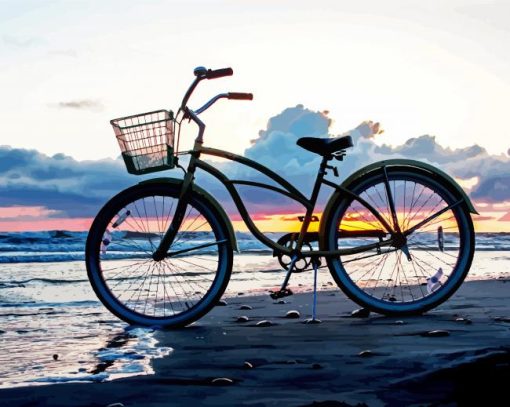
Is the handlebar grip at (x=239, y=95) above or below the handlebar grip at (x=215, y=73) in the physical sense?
below

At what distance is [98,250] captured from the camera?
5441mm

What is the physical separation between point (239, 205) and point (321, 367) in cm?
197

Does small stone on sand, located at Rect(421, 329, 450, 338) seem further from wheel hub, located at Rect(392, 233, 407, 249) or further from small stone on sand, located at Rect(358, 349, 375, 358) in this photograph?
wheel hub, located at Rect(392, 233, 407, 249)

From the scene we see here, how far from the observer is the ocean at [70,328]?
148 inches

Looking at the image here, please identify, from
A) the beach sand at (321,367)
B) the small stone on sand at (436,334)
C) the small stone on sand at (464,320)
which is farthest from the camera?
the small stone on sand at (464,320)

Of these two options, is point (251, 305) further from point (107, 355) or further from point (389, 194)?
point (107, 355)

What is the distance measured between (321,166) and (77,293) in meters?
3.84

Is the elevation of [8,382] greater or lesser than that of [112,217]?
lesser

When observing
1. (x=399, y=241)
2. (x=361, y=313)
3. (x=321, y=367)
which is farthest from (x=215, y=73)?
(x=321, y=367)

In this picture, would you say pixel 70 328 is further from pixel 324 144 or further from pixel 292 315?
pixel 324 144

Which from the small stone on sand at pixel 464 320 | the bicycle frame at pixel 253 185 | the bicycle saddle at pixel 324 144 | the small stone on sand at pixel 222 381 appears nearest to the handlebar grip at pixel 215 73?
the bicycle frame at pixel 253 185

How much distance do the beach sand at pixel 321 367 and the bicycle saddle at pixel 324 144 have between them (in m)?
1.20

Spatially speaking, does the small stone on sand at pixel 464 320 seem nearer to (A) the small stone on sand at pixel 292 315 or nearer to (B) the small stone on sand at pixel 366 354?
(A) the small stone on sand at pixel 292 315

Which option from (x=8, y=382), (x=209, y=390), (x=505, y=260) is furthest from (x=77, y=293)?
(x=505, y=260)
